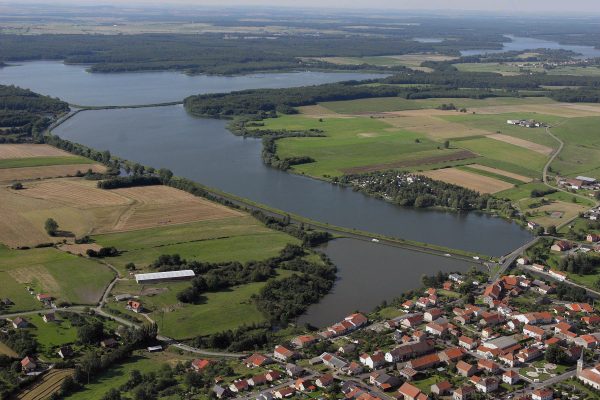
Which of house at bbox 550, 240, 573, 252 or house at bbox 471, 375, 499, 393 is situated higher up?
house at bbox 550, 240, 573, 252

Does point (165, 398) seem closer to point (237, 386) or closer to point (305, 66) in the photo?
point (237, 386)

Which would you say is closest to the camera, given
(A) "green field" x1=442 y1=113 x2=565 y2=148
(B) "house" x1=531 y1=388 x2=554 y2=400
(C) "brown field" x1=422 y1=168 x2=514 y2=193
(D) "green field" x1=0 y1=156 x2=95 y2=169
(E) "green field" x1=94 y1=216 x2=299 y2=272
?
(B) "house" x1=531 y1=388 x2=554 y2=400

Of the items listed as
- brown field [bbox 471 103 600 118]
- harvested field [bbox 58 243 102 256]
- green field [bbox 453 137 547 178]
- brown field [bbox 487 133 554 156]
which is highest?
brown field [bbox 471 103 600 118]

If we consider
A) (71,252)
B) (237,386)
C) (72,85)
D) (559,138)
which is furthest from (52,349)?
(72,85)

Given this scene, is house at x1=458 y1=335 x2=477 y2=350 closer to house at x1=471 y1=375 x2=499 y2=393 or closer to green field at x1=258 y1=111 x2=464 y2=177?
house at x1=471 y1=375 x2=499 y2=393

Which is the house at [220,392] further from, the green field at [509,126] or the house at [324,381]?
the green field at [509,126]

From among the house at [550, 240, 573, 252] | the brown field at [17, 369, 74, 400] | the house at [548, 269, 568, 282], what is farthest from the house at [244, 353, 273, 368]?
the house at [550, 240, 573, 252]

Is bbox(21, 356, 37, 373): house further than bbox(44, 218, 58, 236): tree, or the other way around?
bbox(44, 218, 58, 236): tree

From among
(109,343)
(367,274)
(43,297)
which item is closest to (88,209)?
(43,297)
